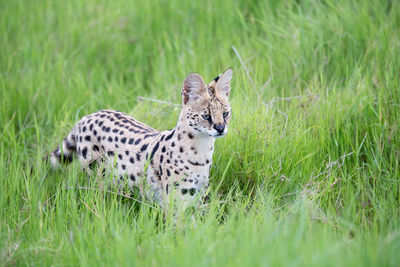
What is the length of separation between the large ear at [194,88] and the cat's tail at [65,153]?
1.56 m

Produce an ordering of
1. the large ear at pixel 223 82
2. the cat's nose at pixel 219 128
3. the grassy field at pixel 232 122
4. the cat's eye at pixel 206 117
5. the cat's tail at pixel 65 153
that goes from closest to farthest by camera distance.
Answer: the grassy field at pixel 232 122 → the cat's nose at pixel 219 128 → the cat's eye at pixel 206 117 → the large ear at pixel 223 82 → the cat's tail at pixel 65 153

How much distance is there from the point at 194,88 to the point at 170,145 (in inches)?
21.7

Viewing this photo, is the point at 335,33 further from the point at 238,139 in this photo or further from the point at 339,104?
the point at 238,139

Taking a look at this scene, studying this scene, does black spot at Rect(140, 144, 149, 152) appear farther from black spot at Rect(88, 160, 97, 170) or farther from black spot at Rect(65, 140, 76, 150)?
black spot at Rect(65, 140, 76, 150)

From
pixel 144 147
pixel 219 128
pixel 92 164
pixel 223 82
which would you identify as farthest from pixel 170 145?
pixel 92 164

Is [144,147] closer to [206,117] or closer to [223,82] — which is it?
[206,117]

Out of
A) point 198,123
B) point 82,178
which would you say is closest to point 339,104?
point 198,123

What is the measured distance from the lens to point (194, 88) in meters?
3.92

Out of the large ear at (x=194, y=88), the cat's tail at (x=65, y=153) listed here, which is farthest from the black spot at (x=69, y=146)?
the large ear at (x=194, y=88)

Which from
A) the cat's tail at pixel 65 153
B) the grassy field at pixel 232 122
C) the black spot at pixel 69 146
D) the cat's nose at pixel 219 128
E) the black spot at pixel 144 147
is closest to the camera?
the grassy field at pixel 232 122

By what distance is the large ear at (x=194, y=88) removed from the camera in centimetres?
388

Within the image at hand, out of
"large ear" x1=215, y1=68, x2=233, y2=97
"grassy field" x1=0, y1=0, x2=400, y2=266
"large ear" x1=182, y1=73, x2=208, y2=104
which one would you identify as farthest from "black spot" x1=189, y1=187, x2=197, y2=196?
"large ear" x1=215, y1=68, x2=233, y2=97

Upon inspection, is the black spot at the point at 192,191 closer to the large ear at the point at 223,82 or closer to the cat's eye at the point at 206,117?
the cat's eye at the point at 206,117

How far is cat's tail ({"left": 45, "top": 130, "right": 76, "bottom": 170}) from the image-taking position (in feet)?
15.7
